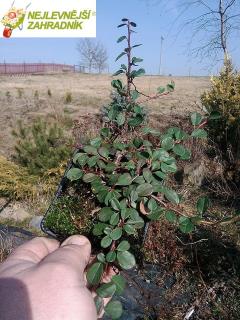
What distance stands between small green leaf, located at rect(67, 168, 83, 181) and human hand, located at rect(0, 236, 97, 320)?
1.27 feet

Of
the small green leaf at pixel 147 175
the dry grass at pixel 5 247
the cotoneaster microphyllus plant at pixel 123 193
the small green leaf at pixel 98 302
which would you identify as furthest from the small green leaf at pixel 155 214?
the dry grass at pixel 5 247

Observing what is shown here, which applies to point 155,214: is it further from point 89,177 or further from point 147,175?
point 89,177

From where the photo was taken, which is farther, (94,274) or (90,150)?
(90,150)

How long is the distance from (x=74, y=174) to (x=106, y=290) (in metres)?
0.44

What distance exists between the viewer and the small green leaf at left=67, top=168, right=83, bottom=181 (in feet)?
4.85

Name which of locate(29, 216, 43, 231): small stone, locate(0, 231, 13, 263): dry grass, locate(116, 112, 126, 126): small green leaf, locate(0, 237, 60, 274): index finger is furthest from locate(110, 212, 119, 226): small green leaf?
locate(29, 216, 43, 231): small stone

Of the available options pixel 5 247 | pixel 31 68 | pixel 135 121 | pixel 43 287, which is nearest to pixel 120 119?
pixel 135 121

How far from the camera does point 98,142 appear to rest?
1.56 metres

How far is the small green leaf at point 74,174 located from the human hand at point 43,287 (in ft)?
1.27

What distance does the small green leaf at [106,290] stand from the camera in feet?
3.97

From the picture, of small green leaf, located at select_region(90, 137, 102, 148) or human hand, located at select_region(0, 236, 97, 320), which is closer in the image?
human hand, located at select_region(0, 236, 97, 320)

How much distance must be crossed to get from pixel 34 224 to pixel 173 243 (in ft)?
5.67

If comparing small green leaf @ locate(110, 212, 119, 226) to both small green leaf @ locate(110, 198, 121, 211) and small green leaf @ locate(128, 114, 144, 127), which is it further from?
small green leaf @ locate(128, 114, 144, 127)

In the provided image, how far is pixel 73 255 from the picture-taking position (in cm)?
112
